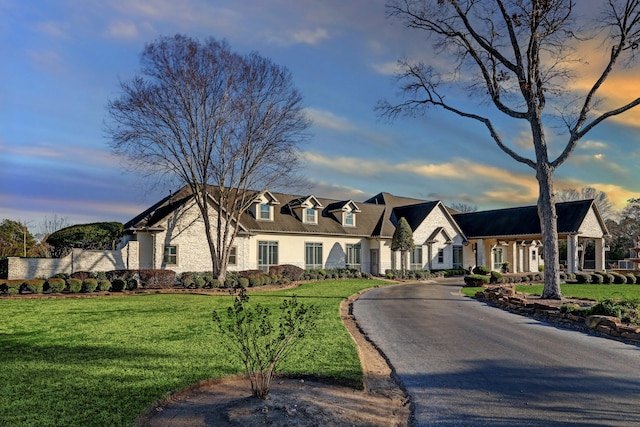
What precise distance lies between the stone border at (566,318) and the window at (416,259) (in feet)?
58.0

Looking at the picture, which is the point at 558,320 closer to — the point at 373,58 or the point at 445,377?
the point at 445,377

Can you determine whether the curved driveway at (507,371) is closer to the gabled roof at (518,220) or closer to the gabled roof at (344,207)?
the gabled roof at (344,207)

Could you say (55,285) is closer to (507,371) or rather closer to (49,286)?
(49,286)

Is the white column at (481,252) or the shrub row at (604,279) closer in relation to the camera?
the shrub row at (604,279)

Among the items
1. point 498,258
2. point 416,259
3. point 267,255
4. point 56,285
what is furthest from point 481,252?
point 56,285

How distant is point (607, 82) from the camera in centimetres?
1680

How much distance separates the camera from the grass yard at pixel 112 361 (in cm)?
496

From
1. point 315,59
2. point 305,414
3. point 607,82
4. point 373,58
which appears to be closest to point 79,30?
point 315,59

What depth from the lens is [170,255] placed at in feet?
84.0

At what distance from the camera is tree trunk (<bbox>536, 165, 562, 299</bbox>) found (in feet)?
51.4

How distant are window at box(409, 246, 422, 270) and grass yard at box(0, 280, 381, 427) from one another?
75.4ft

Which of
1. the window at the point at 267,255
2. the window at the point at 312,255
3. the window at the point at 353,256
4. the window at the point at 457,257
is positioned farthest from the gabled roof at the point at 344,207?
the window at the point at 457,257

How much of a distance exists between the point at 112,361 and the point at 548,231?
15.1 m

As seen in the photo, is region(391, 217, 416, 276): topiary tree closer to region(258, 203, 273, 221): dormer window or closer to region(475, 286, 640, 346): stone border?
region(258, 203, 273, 221): dormer window
